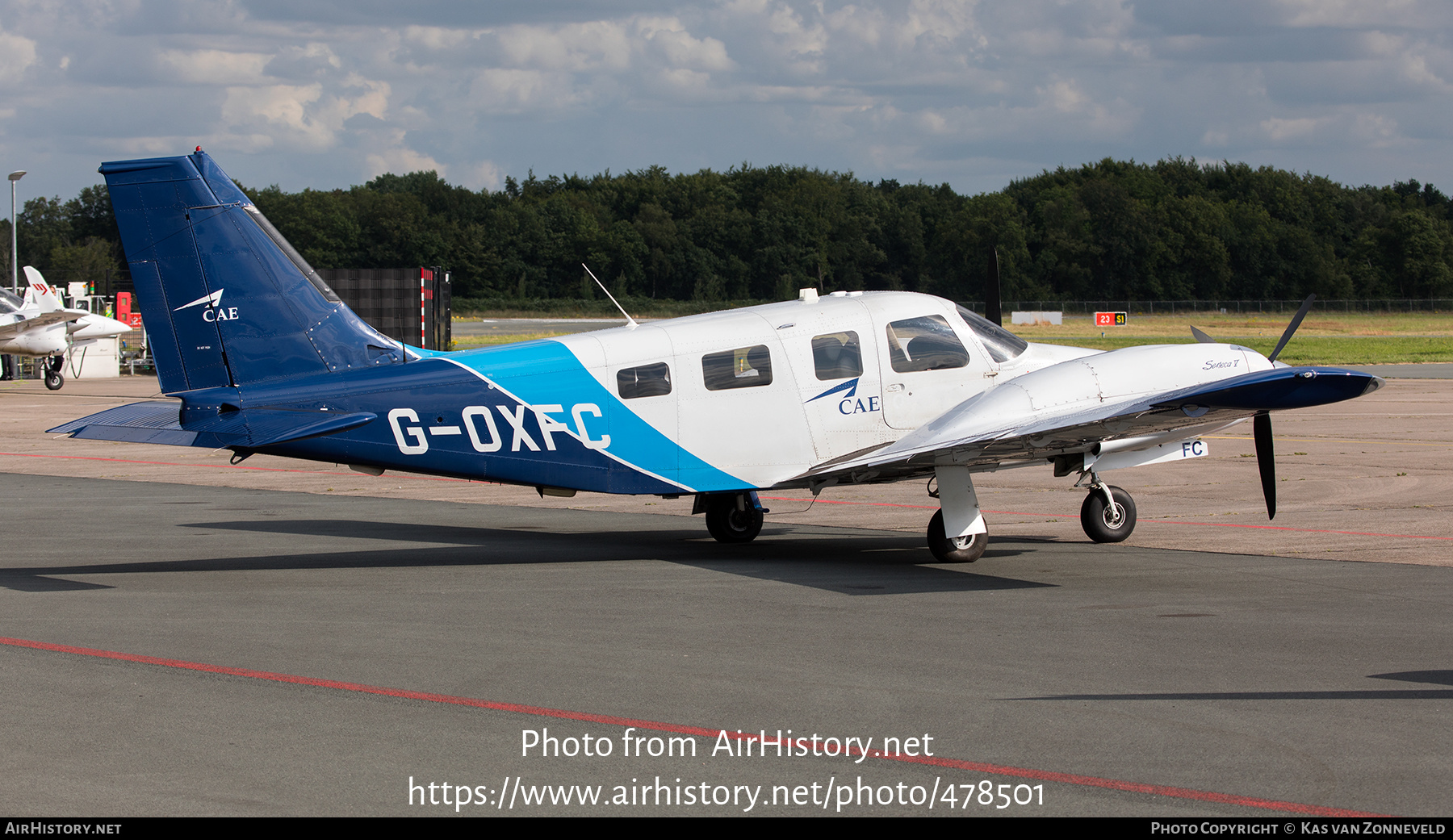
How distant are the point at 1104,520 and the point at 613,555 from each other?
5.17m

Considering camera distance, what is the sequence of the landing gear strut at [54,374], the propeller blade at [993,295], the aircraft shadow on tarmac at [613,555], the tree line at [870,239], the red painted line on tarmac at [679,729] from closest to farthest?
the red painted line on tarmac at [679,729]
the aircraft shadow on tarmac at [613,555]
the propeller blade at [993,295]
the landing gear strut at [54,374]
the tree line at [870,239]

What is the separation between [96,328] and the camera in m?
41.0

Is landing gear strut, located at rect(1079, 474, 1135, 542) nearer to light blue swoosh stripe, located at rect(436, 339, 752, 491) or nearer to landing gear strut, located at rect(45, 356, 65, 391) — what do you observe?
light blue swoosh stripe, located at rect(436, 339, 752, 491)

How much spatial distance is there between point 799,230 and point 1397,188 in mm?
84126

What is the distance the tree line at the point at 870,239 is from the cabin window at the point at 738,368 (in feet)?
272

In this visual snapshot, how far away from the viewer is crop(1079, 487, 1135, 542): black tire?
13.2m

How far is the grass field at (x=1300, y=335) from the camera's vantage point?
52.2 meters

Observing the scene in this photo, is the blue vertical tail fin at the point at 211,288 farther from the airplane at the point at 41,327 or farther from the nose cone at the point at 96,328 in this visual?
the nose cone at the point at 96,328

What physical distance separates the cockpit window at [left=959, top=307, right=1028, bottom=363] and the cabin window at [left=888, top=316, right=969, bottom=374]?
0.26 metres

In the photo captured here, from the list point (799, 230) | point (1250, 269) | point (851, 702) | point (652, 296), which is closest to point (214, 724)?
point (851, 702)

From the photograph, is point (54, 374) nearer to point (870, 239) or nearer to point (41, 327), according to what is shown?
point (41, 327)

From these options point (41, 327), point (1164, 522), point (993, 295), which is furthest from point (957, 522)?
point (41, 327)

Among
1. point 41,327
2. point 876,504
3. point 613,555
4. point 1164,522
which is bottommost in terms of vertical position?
point 1164,522

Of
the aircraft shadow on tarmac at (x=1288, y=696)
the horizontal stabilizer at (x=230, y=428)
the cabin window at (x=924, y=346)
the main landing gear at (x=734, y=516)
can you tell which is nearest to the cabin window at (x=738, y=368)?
the cabin window at (x=924, y=346)
